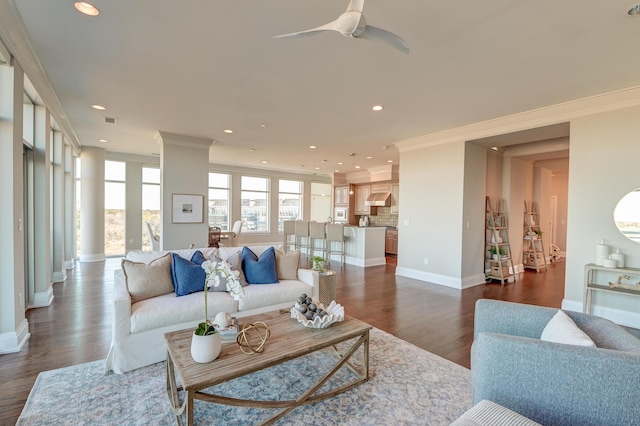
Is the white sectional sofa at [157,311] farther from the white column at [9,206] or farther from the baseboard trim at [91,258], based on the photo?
the baseboard trim at [91,258]

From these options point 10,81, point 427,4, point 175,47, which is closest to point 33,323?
point 10,81

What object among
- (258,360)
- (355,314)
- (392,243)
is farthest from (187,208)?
(392,243)

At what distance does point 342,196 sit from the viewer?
11.0 metres

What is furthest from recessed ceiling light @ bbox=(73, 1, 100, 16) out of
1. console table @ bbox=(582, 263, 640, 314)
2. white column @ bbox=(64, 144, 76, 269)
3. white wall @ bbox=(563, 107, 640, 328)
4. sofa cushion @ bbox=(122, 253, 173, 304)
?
console table @ bbox=(582, 263, 640, 314)

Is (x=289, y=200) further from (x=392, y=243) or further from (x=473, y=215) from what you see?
(x=473, y=215)

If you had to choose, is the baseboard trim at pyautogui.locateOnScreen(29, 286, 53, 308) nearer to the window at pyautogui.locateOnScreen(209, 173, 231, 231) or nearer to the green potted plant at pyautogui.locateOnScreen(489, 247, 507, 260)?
the window at pyautogui.locateOnScreen(209, 173, 231, 231)

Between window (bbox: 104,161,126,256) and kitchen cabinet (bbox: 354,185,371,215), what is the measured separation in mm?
7362

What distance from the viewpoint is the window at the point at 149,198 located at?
805cm

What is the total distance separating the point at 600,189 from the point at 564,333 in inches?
135

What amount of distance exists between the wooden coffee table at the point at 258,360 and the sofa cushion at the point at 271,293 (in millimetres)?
531

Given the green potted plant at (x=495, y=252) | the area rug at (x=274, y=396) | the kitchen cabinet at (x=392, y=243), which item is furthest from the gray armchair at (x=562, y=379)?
the kitchen cabinet at (x=392, y=243)

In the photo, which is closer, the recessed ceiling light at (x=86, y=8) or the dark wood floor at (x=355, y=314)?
the recessed ceiling light at (x=86, y=8)

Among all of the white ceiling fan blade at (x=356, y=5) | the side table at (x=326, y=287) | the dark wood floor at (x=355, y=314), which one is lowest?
the dark wood floor at (x=355, y=314)

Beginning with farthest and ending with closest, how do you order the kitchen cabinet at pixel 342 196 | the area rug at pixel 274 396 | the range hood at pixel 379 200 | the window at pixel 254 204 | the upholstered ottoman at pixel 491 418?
1. the kitchen cabinet at pixel 342 196
2. the window at pixel 254 204
3. the range hood at pixel 379 200
4. the area rug at pixel 274 396
5. the upholstered ottoman at pixel 491 418
